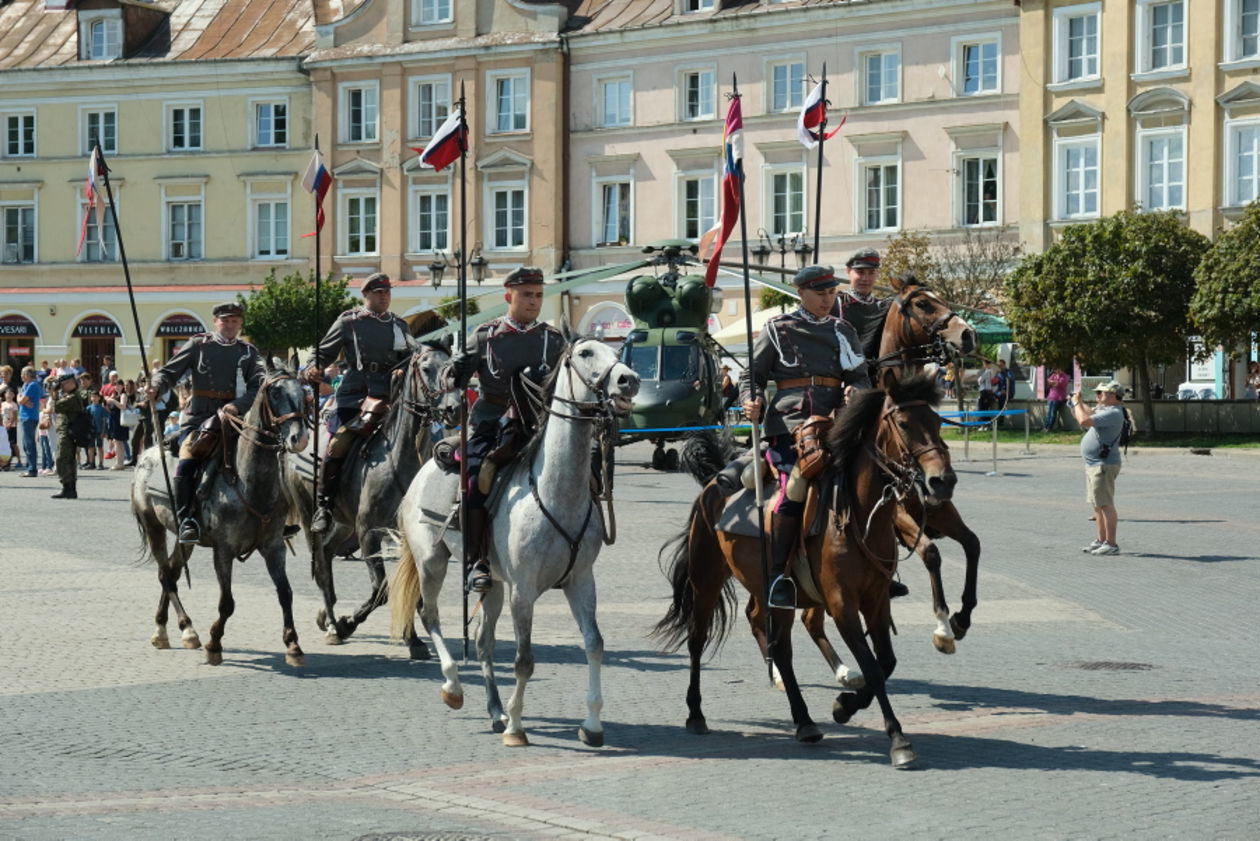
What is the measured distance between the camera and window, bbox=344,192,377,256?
63.7 meters

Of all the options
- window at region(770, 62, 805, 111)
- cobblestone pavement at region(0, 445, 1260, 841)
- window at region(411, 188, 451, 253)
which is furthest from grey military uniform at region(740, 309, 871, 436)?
window at region(411, 188, 451, 253)

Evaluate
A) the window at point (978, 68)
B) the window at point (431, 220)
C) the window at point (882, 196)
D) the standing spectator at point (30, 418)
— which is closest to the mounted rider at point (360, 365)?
the standing spectator at point (30, 418)

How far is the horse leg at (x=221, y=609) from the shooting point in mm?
12828

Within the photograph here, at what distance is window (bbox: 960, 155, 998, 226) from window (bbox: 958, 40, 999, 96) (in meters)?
1.95

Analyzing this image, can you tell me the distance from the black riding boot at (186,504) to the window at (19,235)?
56623 millimetres

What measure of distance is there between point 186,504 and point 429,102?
4970cm

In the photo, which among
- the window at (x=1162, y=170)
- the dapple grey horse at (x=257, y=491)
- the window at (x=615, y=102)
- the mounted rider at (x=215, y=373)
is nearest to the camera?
the dapple grey horse at (x=257, y=491)

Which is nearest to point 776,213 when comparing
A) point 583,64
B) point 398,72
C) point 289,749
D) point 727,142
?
point 583,64

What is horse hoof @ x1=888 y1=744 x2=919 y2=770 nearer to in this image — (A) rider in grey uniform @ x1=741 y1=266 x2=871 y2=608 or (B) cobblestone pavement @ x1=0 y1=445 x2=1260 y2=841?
(B) cobblestone pavement @ x1=0 y1=445 x2=1260 y2=841

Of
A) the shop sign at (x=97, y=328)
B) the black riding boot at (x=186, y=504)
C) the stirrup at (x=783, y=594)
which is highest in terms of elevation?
the shop sign at (x=97, y=328)

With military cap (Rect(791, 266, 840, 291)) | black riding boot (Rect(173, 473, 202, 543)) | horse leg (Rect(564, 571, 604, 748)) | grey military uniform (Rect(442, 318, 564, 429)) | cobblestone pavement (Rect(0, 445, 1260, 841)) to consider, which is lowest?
cobblestone pavement (Rect(0, 445, 1260, 841))

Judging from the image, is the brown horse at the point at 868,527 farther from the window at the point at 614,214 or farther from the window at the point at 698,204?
the window at the point at 614,214

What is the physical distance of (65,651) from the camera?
1330 centimetres

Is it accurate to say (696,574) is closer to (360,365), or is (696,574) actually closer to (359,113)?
(360,365)
